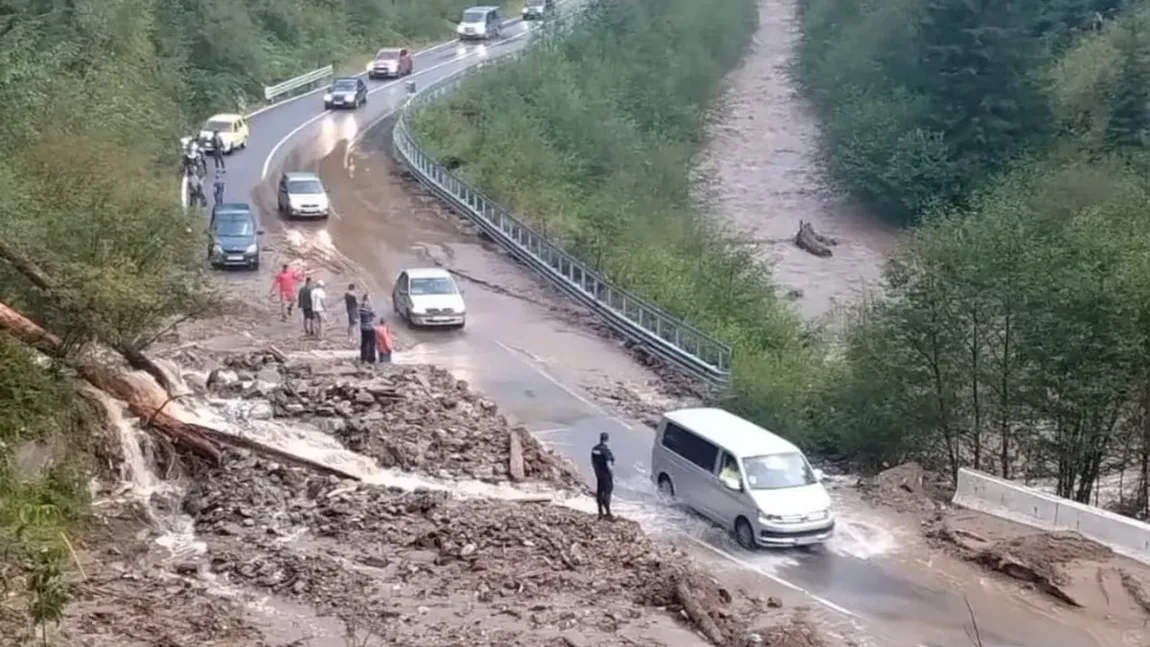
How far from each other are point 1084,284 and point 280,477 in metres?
13.5

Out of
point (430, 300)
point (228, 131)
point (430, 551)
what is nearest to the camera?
point (430, 551)

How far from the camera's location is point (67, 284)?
23.5m

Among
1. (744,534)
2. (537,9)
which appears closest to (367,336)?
(744,534)

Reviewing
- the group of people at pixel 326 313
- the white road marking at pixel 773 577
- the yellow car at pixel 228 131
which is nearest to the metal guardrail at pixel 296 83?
the yellow car at pixel 228 131

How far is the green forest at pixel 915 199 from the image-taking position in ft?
86.0

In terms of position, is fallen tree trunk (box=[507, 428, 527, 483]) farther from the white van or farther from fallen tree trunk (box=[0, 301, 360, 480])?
fallen tree trunk (box=[0, 301, 360, 480])

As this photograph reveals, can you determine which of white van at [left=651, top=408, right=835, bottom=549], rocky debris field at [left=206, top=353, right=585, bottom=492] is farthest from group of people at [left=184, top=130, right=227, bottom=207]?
white van at [left=651, top=408, right=835, bottom=549]

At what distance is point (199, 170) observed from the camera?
4659 cm

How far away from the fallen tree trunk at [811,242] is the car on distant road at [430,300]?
93.0ft

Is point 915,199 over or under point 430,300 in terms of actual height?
over

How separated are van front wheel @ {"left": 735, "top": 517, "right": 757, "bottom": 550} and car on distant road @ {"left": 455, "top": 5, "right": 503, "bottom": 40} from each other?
6794 cm

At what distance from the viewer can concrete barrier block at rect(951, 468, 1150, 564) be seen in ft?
72.5

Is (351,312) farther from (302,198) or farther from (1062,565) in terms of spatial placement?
(1062,565)

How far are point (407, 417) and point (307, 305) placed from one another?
281 inches
